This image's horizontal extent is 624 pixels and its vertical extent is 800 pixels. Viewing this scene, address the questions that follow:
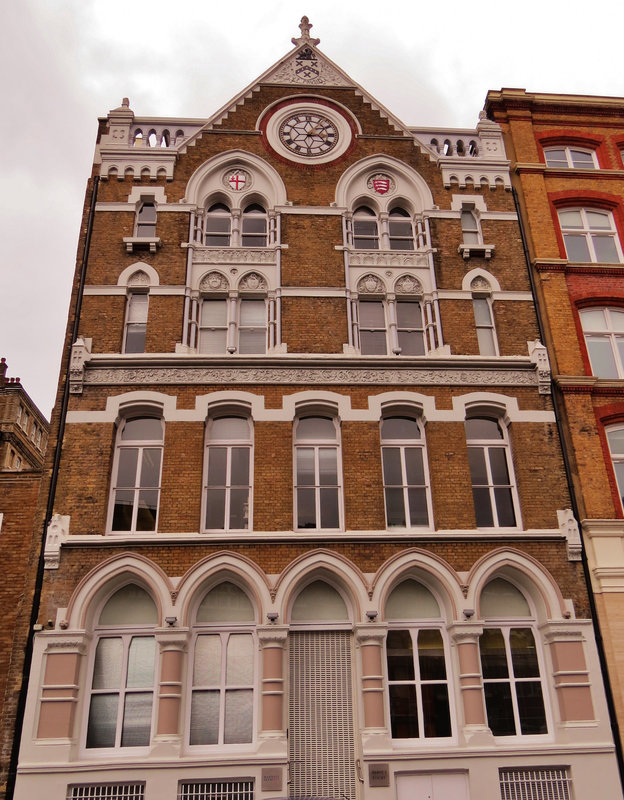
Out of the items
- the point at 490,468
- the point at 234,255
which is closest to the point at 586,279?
the point at 490,468

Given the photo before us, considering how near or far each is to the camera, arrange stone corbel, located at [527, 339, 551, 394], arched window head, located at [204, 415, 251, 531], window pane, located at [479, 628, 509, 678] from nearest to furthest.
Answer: window pane, located at [479, 628, 509, 678], arched window head, located at [204, 415, 251, 531], stone corbel, located at [527, 339, 551, 394]

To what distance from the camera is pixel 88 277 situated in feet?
57.1

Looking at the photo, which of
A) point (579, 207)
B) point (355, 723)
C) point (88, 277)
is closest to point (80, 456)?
point (88, 277)

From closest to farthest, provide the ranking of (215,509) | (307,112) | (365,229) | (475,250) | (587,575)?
(587,575)
(215,509)
(475,250)
(365,229)
(307,112)

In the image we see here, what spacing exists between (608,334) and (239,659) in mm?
12526

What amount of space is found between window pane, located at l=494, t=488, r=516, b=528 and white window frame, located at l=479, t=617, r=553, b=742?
212 centimetres

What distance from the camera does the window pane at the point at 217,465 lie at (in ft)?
51.3

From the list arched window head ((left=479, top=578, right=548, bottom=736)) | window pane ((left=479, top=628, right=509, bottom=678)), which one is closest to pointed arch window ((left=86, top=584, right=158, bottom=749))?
window pane ((left=479, top=628, right=509, bottom=678))

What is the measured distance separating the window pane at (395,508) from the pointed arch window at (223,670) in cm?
365

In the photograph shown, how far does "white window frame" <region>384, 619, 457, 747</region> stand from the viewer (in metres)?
13.8

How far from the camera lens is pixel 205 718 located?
13.8 m

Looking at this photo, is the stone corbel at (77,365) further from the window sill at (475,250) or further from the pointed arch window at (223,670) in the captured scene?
the window sill at (475,250)

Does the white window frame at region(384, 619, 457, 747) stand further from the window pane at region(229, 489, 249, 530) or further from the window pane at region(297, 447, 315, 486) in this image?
the window pane at region(229, 489, 249, 530)

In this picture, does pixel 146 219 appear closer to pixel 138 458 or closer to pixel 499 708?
pixel 138 458
